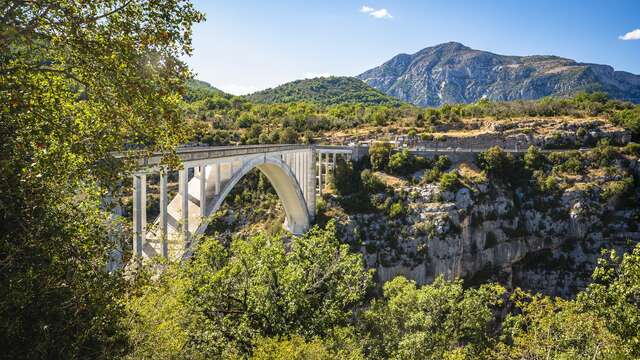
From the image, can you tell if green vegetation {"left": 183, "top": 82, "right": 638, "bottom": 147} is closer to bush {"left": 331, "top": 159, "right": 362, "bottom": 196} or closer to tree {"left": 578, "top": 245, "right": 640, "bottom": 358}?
bush {"left": 331, "top": 159, "right": 362, "bottom": 196}

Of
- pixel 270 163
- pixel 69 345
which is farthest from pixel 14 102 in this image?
pixel 270 163

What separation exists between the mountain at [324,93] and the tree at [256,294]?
117 metres

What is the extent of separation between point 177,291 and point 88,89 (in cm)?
497

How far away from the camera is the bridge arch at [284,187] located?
62.5ft

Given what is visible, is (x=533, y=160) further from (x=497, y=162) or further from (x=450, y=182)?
(x=450, y=182)

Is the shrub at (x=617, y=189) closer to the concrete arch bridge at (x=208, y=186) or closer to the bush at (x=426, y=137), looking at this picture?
the bush at (x=426, y=137)

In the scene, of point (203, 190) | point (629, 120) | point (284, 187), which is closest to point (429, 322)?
point (203, 190)

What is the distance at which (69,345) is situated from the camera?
501 centimetres

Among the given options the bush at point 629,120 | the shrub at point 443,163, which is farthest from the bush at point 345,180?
the bush at point 629,120

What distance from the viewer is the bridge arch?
19.1 meters

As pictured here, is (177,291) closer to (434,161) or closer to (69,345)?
(69,345)

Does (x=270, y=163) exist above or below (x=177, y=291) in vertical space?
above

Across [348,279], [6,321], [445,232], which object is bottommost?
[445,232]

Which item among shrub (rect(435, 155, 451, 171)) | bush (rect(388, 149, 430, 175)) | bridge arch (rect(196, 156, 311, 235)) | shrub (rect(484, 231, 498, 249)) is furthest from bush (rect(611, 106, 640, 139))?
bridge arch (rect(196, 156, 311, 235))
